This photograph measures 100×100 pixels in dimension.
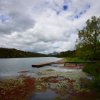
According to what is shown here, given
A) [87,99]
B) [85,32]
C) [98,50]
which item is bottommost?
[87,99]

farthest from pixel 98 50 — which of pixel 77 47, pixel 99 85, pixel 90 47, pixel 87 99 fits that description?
pixel 87 99

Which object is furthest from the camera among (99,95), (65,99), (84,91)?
(84,91)

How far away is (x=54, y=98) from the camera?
43.5 feet

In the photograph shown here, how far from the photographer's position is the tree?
48.8 m

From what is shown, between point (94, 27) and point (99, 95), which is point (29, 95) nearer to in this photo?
point (99, 95)

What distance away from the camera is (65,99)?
1309cm

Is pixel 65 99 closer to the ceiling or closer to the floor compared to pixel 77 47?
closer to the floor

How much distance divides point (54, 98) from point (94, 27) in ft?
125

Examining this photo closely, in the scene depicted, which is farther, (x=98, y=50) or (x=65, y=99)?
(x=98, y=50)

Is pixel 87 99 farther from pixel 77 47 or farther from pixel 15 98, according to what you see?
pixel 77 47

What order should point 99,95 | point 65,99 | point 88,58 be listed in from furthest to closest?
1. point 88,58
2. point 99,95
3. point 65,99

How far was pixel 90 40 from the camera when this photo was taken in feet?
162

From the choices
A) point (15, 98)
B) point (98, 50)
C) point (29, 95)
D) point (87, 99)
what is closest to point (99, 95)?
point (87, 99)

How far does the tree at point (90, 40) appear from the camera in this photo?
48.8 meters
